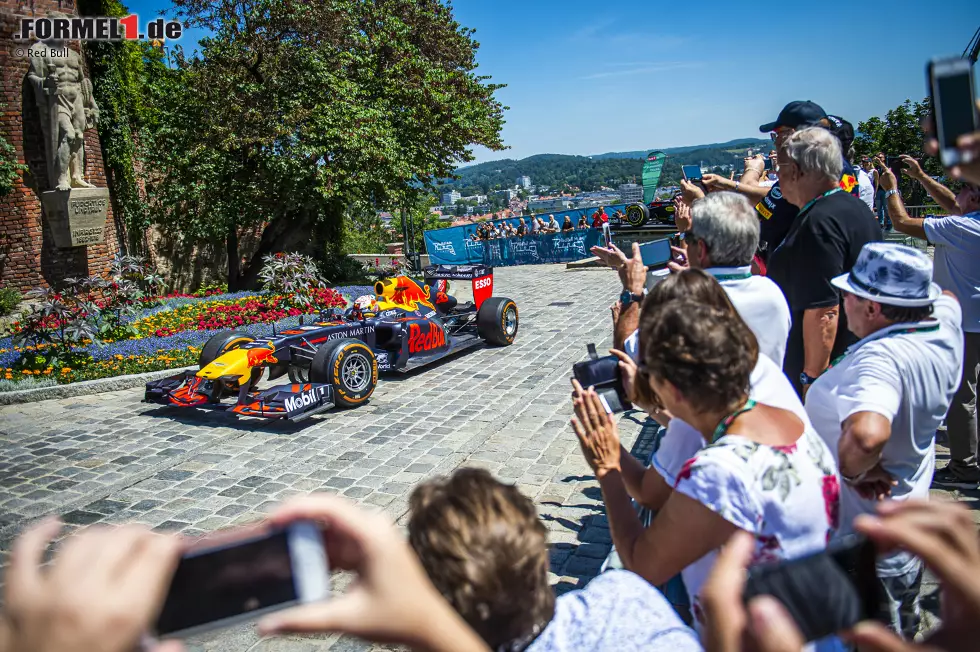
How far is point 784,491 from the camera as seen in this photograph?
180 centimetres

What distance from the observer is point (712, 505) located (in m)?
1.76

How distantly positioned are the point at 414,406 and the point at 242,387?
174cm

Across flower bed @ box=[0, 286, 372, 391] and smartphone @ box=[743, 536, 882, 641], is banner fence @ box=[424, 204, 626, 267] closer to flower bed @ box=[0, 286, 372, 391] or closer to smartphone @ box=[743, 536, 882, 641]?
flower bed @ box=[0, 286, 372, 391]

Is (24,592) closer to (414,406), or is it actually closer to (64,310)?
(414,406)

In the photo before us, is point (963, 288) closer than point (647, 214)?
Yes

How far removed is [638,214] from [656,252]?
51.9ft

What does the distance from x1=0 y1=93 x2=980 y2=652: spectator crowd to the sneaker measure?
59.2 inches

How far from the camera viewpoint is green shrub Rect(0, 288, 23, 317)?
1233 cm

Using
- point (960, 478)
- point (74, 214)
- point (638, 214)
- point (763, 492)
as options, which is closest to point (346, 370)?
point (960, 478)

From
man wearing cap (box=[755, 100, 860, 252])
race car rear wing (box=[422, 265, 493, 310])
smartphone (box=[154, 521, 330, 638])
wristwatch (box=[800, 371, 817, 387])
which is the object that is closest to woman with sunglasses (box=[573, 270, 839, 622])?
smartphone (box=[154, 521, 330, 638])

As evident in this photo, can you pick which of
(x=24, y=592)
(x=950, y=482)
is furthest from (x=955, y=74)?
(x=950, y=482)

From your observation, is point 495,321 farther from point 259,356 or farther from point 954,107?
point 954,107

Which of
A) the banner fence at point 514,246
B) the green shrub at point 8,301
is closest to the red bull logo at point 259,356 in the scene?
the green shrub at point 8,301

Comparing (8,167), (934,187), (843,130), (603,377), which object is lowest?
(603,377)
